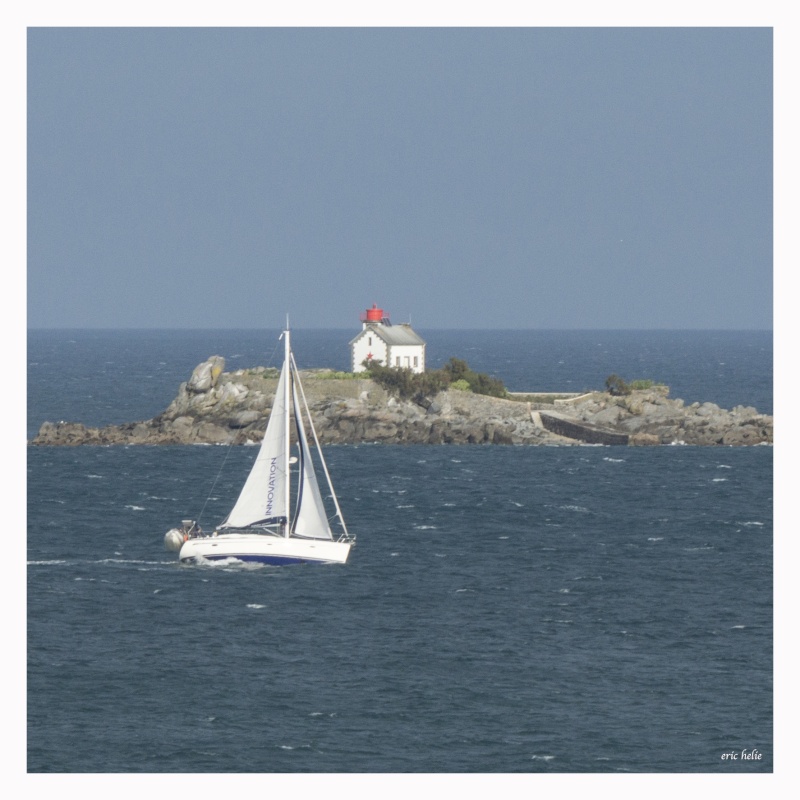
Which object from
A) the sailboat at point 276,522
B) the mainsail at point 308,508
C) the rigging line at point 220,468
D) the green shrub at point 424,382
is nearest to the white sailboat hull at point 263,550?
the sailboat at point 276,522

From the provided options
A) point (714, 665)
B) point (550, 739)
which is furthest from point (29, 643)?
point (714, 665)

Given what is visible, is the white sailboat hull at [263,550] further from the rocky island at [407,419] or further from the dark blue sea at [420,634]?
the rocky island at [407,419]

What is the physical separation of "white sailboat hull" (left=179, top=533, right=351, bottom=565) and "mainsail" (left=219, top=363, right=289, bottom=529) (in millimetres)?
797

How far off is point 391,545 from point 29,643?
18.1 m

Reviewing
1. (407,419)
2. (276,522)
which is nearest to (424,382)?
(407,419)

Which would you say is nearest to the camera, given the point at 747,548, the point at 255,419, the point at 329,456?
the point at 747,548

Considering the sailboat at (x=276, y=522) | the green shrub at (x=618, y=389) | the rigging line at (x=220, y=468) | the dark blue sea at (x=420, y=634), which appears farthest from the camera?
the green shrub at (x=618, y=389)

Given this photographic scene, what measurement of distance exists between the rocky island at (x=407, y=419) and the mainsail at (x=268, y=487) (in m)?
34.2

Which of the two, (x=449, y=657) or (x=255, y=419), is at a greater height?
(x=255, y=419)

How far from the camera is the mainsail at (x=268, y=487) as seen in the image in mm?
53375

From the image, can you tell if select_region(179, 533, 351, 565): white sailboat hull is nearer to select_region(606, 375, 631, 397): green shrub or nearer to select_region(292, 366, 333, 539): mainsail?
select_region(292, 366, 333, 539): mainsail
